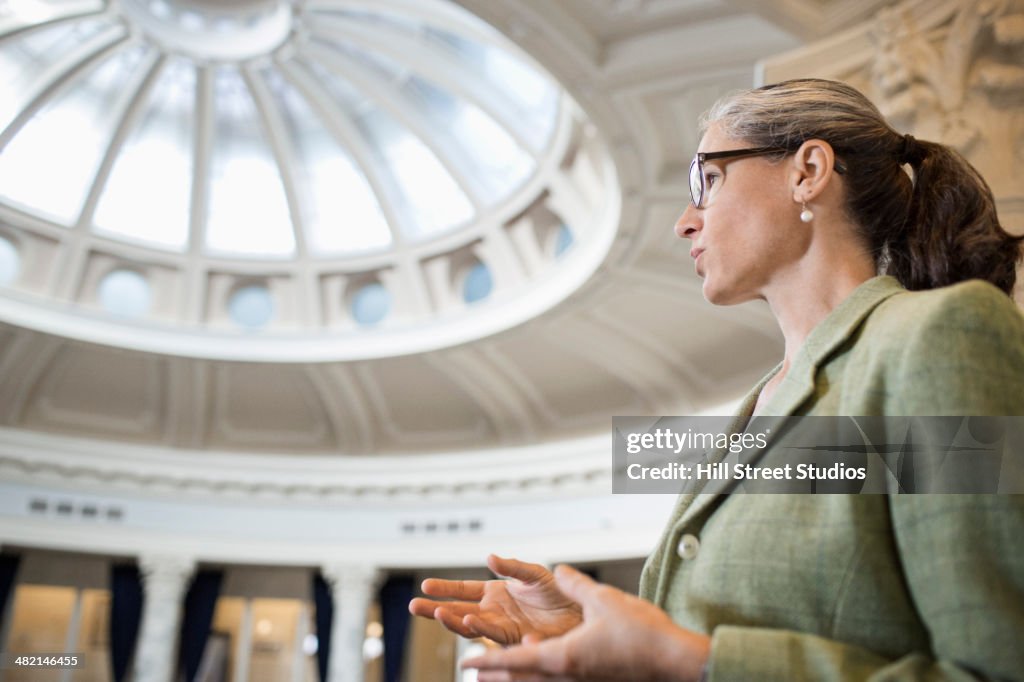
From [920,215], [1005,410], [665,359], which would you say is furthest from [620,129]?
[1005,410]

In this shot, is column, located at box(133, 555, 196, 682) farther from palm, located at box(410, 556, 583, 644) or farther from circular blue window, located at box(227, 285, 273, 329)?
palm, located at box(410, 556, 583, 644)

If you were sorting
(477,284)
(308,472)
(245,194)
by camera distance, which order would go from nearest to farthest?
(477,284) → (245,194) → (308,472)

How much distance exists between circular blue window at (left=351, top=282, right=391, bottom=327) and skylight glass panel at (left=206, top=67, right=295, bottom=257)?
120 centimetres

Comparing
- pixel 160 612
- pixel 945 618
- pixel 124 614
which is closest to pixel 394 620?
pixel 160 612

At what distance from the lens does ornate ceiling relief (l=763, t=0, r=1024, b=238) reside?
4.08 m

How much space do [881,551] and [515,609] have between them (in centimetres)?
69

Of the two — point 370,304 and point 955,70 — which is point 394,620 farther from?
point 955,70

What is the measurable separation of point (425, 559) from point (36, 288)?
6757 millimetres

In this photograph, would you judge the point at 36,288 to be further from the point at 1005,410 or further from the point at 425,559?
the point at 1005,410

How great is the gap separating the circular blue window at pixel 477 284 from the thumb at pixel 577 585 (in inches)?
426

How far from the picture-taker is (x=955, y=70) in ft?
14.5

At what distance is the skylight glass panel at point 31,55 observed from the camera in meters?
10.9

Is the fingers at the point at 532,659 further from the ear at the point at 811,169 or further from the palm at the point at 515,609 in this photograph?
the ear at the point at 811,169

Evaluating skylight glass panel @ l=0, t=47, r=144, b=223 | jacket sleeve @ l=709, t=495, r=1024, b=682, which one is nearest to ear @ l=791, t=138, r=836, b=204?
jacket sleeve @ l=709, t=495, r=1024, b=682
